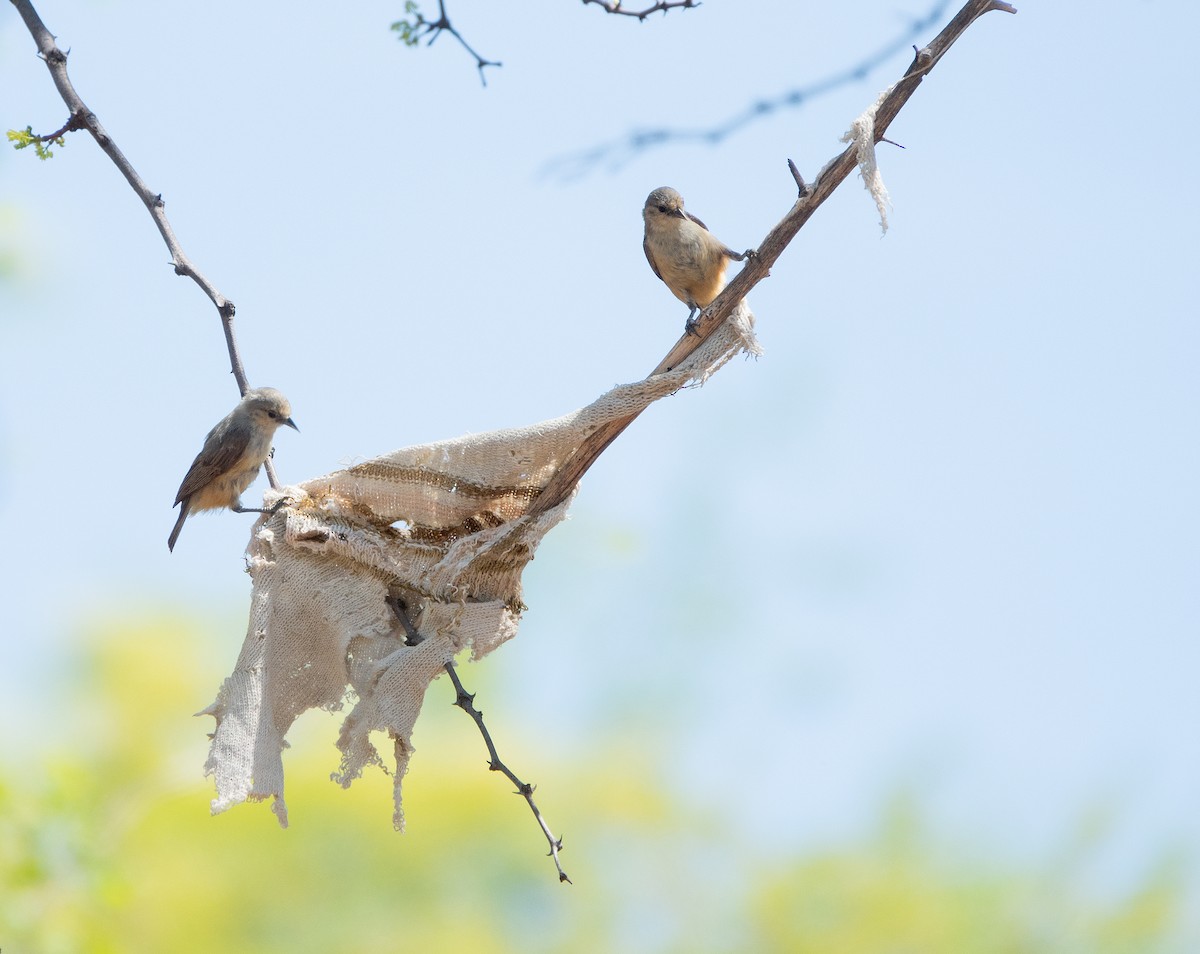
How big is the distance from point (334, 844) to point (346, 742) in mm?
8542

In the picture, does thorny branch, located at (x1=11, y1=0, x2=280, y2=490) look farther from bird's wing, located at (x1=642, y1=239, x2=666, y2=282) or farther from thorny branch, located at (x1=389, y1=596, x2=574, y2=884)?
bird's wing, located at (x1=642, y1=239, x2=666, y2=282)

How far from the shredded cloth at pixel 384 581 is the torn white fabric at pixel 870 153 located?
31cm

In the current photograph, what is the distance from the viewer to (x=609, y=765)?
442 inches

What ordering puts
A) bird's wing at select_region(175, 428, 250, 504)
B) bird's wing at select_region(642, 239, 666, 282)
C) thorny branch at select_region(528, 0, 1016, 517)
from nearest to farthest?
thorny branch at select_region(528, 0, 1016, 517) → bird's wing at select_region(175, 428, 250, 504) → bird's wing at select_region(642, 239, 666, 282)

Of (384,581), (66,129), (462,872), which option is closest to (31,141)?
(66,129)

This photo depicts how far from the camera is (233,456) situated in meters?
3.23

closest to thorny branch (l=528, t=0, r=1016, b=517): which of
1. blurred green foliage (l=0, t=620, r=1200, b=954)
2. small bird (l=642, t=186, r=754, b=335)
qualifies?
small bird (l=642, t=186, r=754, b=335)

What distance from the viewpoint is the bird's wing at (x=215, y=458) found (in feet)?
10.6

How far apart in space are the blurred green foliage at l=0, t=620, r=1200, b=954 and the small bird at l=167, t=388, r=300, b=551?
6.68 meters

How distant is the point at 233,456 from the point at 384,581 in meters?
0.95

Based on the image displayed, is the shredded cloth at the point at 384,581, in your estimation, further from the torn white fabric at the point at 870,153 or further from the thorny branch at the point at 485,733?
the torn white fabric at the point at 870,153

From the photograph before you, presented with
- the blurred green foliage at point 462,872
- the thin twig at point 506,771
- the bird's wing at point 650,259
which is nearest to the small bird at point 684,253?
the bird's wing at point 650,259

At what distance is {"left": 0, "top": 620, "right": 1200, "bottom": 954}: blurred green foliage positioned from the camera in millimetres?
10094

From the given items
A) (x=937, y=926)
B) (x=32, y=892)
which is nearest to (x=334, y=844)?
(x=937, y=926)
